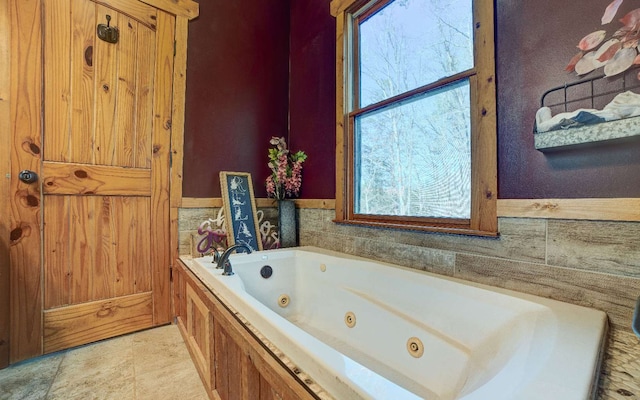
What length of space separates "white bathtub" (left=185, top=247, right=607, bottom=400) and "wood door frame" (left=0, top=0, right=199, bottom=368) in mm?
888

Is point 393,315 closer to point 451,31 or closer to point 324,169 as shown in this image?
point 324,169

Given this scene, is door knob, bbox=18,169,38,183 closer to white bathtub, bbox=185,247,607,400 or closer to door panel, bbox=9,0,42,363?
door panel, bbox=9,0,42,363

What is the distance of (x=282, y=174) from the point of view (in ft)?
7.56

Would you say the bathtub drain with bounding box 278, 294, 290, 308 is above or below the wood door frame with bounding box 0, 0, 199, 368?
below

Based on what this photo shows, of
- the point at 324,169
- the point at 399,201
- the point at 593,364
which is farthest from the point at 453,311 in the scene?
the point at 324,169

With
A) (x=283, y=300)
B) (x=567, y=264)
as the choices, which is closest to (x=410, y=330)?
(x=567, y=264)

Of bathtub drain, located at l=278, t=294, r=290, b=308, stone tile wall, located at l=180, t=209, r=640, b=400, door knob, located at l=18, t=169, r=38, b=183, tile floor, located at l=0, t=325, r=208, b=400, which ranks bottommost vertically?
tile floor, located at l=0, t=325, r=208, b=400

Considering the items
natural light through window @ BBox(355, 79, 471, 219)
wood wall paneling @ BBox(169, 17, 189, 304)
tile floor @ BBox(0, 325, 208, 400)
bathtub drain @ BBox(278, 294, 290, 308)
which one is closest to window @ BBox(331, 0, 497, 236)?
natural light through window @ BBox(355, 79, 471, 219)

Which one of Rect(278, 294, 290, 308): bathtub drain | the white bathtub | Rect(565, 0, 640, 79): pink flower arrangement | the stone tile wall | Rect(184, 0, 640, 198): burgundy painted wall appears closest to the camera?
the white bathtub

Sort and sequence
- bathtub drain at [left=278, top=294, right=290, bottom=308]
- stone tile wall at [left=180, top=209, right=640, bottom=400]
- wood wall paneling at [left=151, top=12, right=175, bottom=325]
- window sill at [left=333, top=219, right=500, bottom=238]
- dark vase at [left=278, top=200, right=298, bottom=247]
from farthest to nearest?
dark vase at [left=278, top=200, right=298, bottom=247]
wood wall paneling at [left=151, top=12, right=175, bottom=325]
bathtub drain at [left=278, top=294, right=290, bottom=308]
window sill at [left=333, top=219, right=500, bottom=238]
stone tile wall at [left=180, top=209, right=640, bottom=400]

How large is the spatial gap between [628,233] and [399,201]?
94cm

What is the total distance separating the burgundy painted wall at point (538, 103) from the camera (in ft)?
2.89

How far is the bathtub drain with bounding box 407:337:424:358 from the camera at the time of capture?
3.70 feet

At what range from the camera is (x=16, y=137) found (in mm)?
1511
